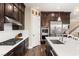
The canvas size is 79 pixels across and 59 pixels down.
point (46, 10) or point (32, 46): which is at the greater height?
point (46, 10)

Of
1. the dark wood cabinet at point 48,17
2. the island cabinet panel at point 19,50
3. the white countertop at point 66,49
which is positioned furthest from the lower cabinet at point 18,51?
the dark wood cabinet at point 48,17

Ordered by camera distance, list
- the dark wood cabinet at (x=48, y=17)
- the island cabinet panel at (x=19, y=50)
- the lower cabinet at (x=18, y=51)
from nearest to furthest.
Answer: the lower cabinet at (x=18, y=51) < the island cabinet panel at (x=19, y=50) < the dark wood cabinet at (x=48, y=17)

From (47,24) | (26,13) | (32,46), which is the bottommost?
(32,46)

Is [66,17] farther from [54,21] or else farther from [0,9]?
[0,9]

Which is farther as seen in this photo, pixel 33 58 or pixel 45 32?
pixel 45 32

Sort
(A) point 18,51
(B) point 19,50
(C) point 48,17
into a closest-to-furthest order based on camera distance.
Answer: (A) point 18,51 → (B) point 19,50 → (C) point 48,17

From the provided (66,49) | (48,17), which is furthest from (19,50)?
(48,17)

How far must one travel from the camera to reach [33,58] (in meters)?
1.00

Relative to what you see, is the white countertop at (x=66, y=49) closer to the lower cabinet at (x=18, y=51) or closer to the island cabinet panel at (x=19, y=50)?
the lower cabinet at (x=18, y=51)

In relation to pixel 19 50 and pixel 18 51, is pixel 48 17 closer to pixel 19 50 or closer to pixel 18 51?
pixel 19 50

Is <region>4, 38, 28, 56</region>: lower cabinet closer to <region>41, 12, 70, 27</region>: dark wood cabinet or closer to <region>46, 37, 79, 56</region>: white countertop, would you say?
<region>46, 37, 79, 56</region>: white countertop

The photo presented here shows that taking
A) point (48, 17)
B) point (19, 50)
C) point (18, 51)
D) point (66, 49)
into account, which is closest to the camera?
point (66, 49)

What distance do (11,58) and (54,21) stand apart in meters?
6.95


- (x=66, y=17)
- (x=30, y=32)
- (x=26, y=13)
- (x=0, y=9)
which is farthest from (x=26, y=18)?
(x=0, y=9)
